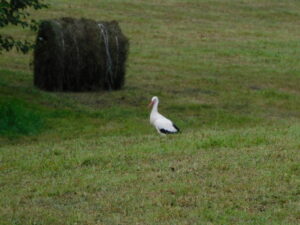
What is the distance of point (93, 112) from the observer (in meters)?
18.7

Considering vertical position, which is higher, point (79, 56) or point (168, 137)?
point (168, 137)

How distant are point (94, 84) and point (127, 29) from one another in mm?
12355

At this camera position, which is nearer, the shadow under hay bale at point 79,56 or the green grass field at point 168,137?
the green grass field at point 168,137

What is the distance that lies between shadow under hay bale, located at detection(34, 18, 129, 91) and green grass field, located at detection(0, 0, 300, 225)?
510mm

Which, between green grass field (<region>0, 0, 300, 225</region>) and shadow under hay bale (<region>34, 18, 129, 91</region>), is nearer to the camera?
green grass field (<region>0, 0, 300, 225</region>)

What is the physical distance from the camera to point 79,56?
70.4 ft

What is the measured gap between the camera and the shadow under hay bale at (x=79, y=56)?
834 inches

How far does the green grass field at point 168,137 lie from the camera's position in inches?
336

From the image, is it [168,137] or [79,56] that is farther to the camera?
[79,56]

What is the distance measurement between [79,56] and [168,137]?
8636 millimetres

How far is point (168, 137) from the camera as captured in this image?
13.3m

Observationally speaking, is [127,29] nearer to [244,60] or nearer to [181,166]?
[244,60]

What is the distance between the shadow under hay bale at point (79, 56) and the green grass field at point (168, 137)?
51 centimetres

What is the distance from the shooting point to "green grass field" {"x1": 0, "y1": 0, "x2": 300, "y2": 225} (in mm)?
8523
